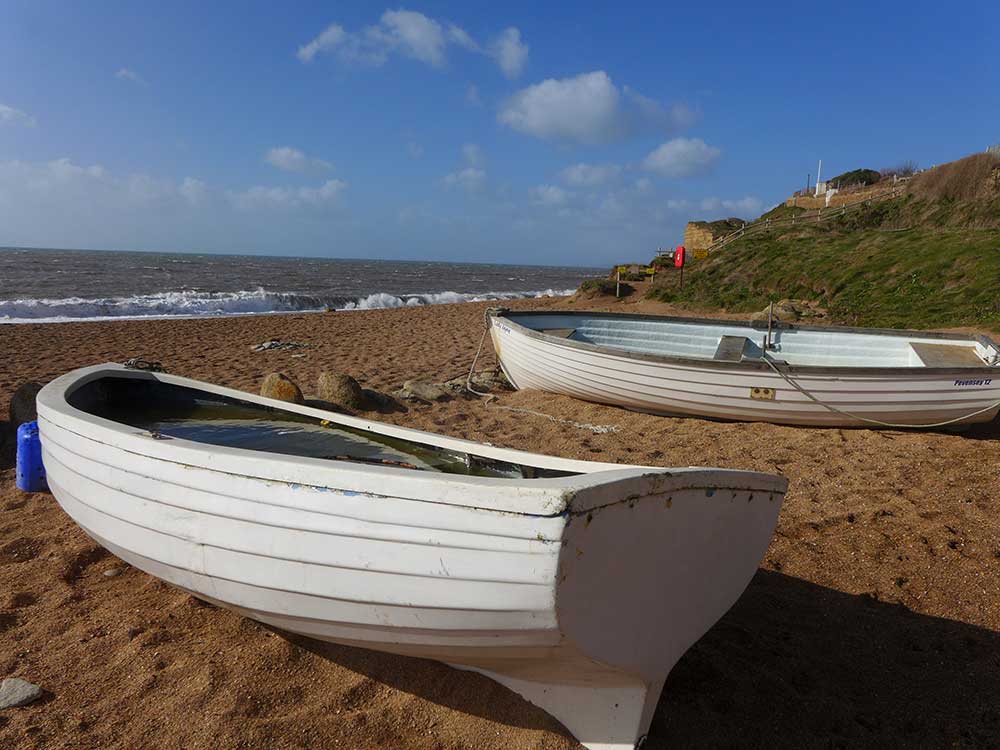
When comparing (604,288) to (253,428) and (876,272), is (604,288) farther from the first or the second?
(253,428)

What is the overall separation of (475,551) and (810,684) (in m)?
1.89

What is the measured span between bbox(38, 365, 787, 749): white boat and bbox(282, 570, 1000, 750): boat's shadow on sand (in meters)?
0.33

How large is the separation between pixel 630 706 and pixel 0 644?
114 inches

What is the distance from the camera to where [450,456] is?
3158 millimetres

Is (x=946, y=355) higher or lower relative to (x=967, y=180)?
lower

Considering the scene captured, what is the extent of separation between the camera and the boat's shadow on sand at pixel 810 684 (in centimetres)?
239

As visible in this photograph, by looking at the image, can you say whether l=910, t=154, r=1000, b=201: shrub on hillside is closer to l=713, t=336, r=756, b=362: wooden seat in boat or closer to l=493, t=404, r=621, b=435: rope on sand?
l=713, t=336, r=756, b=362: wooden seat in boat

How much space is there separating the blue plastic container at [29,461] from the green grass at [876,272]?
1437 cm

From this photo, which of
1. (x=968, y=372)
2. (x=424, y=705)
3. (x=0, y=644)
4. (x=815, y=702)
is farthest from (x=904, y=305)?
(x=0, y=644)

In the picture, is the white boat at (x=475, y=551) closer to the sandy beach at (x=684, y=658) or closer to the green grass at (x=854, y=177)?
the sandy beach at (x=684, y=658)

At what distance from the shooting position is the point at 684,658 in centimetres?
280

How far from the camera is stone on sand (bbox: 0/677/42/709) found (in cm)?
242

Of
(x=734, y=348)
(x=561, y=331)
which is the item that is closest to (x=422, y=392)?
(x=561, y=331)

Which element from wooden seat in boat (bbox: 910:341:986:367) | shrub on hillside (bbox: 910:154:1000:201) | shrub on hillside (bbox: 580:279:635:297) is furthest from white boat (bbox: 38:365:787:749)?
shrub on hillside (bbox: 910:154:1000:201)
